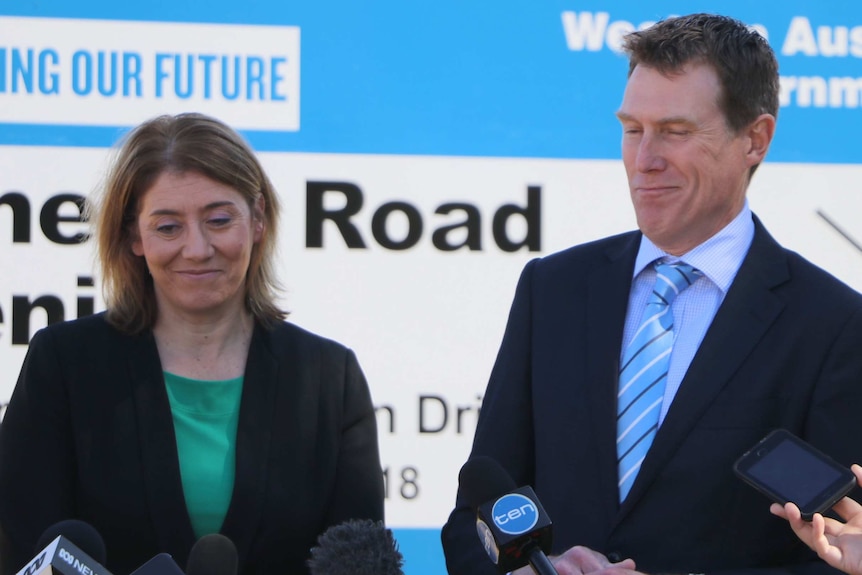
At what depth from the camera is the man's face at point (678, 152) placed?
2.15 m

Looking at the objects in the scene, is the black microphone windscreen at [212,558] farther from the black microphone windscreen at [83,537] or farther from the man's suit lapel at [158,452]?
the man's suit lapel at [158,452]

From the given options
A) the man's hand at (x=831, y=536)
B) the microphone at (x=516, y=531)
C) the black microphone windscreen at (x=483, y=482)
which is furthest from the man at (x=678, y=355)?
the microphone at (x=516, y=531)

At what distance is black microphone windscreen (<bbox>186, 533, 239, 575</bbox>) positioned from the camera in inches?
64.4

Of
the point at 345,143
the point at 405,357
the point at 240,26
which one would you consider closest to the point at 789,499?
the point at 405,357

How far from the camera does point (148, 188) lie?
2.52 meters

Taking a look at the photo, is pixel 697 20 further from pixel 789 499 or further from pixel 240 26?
pixel 240 26

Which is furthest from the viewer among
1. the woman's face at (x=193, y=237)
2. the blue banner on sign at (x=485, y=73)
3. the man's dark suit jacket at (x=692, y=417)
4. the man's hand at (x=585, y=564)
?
the blue banner on sign at (x=485, y=73)

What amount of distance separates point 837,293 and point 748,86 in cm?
40

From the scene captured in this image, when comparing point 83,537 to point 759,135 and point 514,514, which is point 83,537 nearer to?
point 514,514

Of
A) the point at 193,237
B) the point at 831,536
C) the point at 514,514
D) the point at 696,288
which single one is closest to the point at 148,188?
the point at 193,237

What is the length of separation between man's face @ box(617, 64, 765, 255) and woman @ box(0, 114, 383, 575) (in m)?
0.80

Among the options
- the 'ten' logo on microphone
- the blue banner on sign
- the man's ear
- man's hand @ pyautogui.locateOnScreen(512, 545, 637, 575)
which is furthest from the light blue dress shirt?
the blue banner on sign

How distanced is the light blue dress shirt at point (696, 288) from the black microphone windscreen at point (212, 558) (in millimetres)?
813

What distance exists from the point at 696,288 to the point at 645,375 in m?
0.19
